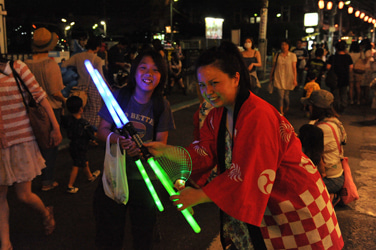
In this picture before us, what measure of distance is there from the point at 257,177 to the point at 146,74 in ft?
4.33

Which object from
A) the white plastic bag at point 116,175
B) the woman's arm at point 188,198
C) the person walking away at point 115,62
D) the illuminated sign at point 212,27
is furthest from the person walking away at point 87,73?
the illuminated sign at point 212,27

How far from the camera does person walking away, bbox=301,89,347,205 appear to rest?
12.8 ft

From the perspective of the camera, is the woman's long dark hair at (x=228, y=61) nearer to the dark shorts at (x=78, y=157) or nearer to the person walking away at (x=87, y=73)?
the dark shorts at (x=78, y=157)

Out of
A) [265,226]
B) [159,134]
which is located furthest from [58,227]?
[265,226]

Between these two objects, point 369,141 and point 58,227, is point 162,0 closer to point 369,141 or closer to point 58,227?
point 369,141

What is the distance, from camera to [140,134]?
2.77 m

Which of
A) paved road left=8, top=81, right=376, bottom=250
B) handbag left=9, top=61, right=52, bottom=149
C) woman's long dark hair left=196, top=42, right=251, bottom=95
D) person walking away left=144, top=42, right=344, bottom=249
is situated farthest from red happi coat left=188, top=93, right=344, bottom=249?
handbag left=9, top=61, right=52, bottom=149

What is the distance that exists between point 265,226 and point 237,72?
78 cm

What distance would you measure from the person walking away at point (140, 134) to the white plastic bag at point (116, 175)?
9.7 inches

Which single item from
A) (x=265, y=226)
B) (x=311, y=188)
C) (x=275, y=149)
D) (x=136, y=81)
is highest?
(x=136, y=81)

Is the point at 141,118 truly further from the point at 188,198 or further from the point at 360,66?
the point at 360,66

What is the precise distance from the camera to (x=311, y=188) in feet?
5.97

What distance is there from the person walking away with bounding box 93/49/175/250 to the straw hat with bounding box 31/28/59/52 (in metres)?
2.10

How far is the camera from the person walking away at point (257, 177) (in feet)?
5.53
